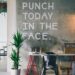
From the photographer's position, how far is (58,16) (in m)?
8.80

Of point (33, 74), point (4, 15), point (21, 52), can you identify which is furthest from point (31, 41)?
point (4, 15)

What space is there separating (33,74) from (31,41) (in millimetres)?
1025

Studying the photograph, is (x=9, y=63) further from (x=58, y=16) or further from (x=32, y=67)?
(x=58, y=16)

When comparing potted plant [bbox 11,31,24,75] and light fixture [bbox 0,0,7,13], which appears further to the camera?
light fixture [bbox 0,0,7,13]

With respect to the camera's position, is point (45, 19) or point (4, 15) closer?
point (45, 19)

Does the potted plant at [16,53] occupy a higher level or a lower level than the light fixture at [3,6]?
lower

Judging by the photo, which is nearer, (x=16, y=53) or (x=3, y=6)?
(x=16, y=53)

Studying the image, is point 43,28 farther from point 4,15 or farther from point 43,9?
point 4,15

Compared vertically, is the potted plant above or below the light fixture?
below

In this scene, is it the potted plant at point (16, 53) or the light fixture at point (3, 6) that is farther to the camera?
the light fixture at point (3, 6)

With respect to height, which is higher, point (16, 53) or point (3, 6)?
point (3, 6)

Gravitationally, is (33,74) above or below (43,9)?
below

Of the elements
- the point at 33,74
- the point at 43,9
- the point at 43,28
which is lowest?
the point at 33,74

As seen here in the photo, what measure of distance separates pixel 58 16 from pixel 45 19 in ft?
1.35
